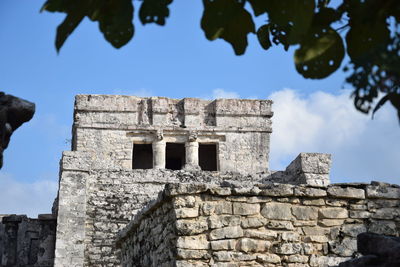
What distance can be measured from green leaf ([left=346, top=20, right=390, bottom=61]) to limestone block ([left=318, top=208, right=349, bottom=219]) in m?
3.97

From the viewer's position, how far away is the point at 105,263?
39.5 feet

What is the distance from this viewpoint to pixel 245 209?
20.5 feet

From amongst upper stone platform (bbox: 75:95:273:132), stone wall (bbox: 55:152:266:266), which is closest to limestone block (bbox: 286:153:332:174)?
stone wall (bbox: 55:152:266:266)

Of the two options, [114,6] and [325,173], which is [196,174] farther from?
[114,6]

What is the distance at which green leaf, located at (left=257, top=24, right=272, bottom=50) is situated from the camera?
354cm

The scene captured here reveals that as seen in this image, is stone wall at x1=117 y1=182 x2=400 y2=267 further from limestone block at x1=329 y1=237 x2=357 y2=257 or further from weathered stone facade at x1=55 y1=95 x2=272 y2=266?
weathered stone facade at x1=55 y1=95 x2=272 y2=266

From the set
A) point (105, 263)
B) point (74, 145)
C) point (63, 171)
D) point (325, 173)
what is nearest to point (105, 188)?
point (63, 171)

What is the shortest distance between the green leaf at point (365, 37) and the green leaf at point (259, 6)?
34 centimetres

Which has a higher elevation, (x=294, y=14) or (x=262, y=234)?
(x=294, y=14)

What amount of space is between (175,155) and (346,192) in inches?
584

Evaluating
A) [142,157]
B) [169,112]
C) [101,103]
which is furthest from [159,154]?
[142,157]

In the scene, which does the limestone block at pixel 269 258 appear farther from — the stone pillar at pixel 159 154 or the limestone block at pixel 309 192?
the stone pillar at pixel 159 154

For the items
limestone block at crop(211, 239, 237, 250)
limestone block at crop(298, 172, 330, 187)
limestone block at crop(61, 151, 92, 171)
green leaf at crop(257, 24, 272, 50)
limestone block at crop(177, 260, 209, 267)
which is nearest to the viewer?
green leaf at crop(257, 24, 272, 50)

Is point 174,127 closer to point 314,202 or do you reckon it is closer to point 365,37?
point 314,202
